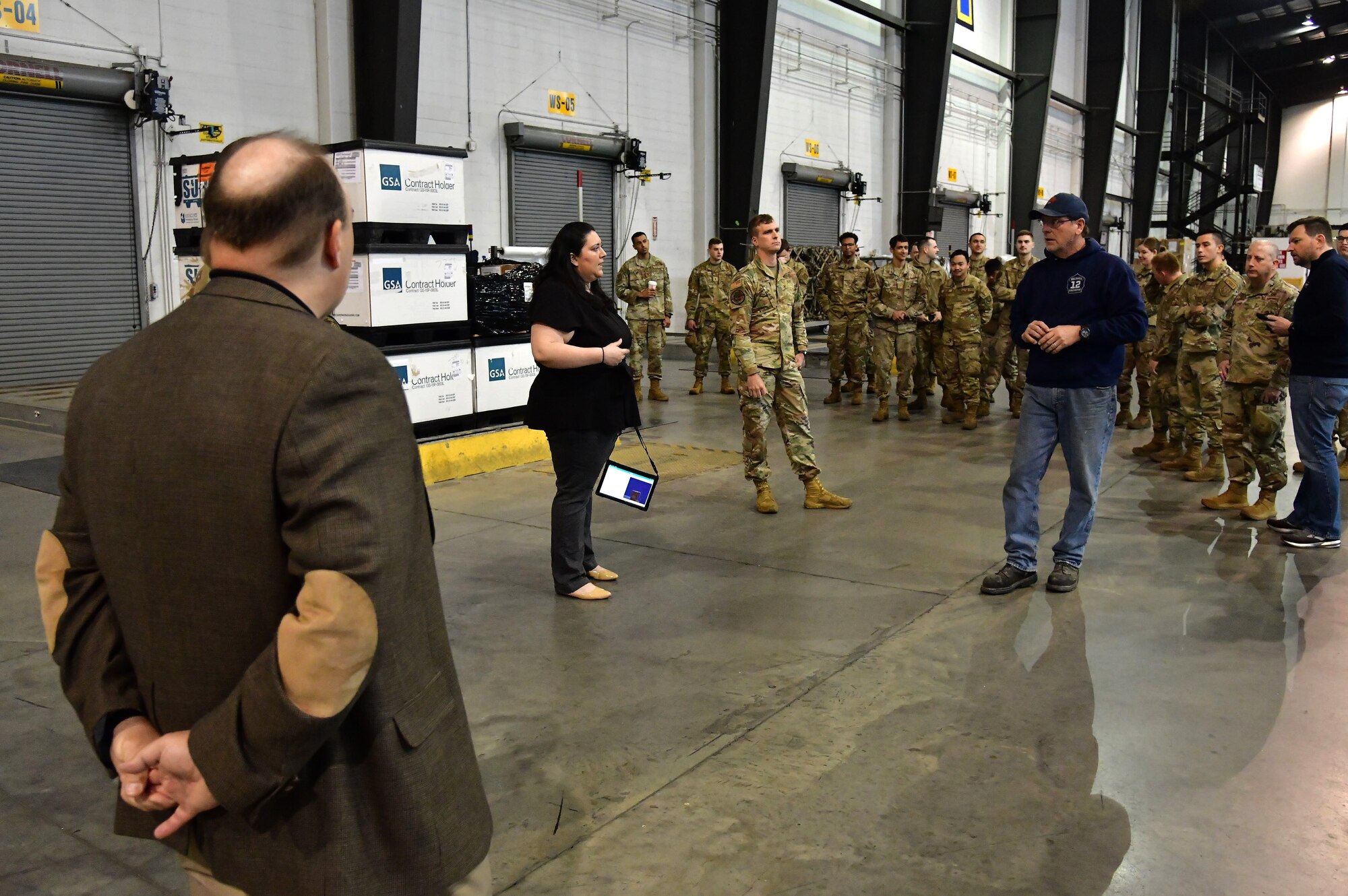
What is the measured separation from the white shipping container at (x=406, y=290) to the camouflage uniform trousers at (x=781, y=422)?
8.29 ft

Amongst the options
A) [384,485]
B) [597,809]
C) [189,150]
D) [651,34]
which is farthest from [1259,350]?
[651,34]

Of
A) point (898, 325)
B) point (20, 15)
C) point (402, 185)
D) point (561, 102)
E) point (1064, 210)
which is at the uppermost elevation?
point (561, 102)

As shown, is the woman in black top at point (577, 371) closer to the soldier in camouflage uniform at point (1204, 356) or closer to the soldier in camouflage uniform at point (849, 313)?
the soldier in camouflage uniform at point (1204, 356)

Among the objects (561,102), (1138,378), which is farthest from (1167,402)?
(561,102)

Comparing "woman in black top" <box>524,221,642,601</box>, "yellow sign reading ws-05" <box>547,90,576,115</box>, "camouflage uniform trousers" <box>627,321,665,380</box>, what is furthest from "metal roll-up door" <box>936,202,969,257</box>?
"woman in black top" <box>524,221,642,601</box>

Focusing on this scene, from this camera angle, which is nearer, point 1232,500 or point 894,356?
point 1232,500

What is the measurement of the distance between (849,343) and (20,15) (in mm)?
8651

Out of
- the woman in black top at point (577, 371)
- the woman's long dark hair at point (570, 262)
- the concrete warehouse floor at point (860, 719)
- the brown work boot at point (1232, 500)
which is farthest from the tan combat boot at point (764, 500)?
the brown work boot at point (1232, 500)

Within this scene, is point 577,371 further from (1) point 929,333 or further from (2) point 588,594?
(1) point 929,333

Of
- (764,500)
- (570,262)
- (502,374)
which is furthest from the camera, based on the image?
(502,374)

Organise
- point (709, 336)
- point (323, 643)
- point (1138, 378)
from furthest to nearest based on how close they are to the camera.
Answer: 1. point (709, 336)
2. point (1138, 378)
3. point (323, 643)

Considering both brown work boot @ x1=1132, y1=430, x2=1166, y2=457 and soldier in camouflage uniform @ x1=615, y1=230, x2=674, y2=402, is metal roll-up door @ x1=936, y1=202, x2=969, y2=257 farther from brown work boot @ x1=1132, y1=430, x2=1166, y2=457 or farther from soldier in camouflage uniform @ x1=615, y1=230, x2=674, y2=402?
brown work boot @ x1=1132, y1=430, x2=1166, y2=457

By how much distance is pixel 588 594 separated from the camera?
4.88 m

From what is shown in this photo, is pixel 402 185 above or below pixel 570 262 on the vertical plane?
above
